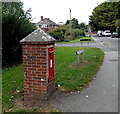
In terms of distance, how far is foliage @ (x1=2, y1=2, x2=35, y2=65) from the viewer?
10078mm

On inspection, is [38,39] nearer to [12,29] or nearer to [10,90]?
[10,90]

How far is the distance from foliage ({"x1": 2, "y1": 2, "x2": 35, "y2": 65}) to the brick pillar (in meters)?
6.06

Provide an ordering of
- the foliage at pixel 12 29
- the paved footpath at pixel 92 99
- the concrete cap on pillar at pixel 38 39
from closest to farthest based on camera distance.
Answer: the paved footpath at pixel 92 99
the concrete cap on pillar at pixel 38 39
the foliage at pixel 12 29

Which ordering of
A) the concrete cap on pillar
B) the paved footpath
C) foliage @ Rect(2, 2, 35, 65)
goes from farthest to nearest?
foliage @ Rect(2, 2, 35, 65)
the concrete cap on pillar
the paved footpath

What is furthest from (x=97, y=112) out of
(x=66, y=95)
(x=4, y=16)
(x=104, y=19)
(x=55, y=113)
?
(x=104, y=19)

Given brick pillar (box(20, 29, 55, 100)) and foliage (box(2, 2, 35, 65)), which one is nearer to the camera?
brick pillar (box(20, 29, 55, 100))

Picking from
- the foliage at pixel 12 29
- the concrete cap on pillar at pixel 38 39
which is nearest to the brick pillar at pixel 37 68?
the concrete cap on pillar at pixel 38 39

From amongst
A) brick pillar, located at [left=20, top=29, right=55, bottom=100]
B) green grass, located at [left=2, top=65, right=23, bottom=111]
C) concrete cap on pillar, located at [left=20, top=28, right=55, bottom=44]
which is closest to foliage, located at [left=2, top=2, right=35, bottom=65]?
green grass, located at [left=2, top=65, right=23, bottom=111]

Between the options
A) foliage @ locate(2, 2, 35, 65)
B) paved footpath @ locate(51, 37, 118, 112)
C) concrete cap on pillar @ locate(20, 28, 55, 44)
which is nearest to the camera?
paved footpath @ locate(51, 37, 118, 112)

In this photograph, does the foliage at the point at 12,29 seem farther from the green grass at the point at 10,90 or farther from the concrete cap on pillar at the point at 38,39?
the concrete cap on pillar at the point at 38,39

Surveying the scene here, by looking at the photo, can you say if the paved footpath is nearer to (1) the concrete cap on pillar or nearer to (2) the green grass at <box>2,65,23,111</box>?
(2) the green grass at <box>2,65,23,111</box>

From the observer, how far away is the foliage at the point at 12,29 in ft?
33.1

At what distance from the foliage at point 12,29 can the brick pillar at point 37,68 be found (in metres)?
6.06

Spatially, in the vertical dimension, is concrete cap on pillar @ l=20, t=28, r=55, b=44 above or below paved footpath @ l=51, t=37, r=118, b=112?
above
